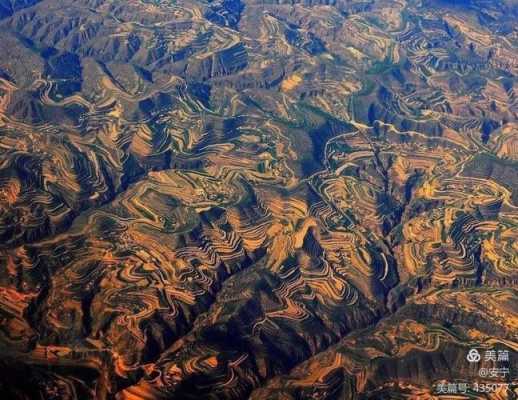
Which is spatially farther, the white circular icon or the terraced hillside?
the white circular icon

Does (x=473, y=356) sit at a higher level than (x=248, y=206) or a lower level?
higher

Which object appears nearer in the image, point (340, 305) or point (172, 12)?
point (340, 305)

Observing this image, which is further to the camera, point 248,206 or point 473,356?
point 248,206

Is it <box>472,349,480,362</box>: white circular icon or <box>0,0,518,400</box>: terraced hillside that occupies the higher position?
<box>472,349,480,362</box>: white circular icon

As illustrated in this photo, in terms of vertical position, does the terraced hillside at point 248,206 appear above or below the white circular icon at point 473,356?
below

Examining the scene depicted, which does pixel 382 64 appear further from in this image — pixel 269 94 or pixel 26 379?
pixel 26 379

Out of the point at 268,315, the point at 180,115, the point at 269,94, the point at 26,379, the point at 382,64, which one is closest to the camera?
the point at 26,379

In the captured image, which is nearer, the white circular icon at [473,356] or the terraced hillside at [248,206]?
the terraced hillside at [248,206]

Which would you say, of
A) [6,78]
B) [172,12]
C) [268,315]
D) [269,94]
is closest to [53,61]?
[6,78]
